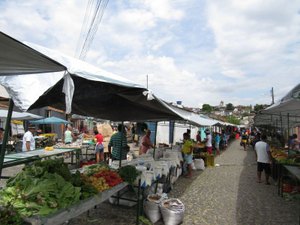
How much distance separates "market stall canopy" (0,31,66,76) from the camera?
2473mm

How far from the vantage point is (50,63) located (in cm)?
291

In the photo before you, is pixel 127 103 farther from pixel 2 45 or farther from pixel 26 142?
pixel 26 142

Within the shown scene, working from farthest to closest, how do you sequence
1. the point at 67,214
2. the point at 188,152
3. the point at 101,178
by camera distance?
the point at 188,152, the point at 101,178, the point at 67,214

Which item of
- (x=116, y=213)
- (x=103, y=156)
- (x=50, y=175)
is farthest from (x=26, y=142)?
(x=50, y=175)

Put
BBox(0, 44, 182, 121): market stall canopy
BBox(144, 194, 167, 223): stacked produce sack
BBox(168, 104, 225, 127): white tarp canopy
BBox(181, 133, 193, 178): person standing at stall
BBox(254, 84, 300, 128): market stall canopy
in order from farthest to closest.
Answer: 1. BBox(181, 133, 193, 178): person standing at stall
2. BBox(168, 104, 225, 127): white tarp canopy
3. BBox(144, 194, 167, 223): stacked produce sack
4. BBox(254, 84, 300, 128): market stall canopy
5. BBox(0, 44, 182, 121): market stall canopy

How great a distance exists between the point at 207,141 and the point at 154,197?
36.2ft

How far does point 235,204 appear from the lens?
25.0ft

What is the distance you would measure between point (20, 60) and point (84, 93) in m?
2.73

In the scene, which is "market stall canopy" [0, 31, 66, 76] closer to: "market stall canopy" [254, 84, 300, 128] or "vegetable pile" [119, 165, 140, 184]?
"vegetable pile" [119, 165, 140, 184]

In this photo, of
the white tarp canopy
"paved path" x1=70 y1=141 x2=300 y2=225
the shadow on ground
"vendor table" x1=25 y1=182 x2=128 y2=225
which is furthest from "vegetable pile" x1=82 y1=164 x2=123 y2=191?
the shadow on ground

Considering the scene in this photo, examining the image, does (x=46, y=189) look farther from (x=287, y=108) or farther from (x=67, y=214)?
(x=287, y=108)

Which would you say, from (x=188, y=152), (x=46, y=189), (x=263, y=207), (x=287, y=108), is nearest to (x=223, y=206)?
(x=263, y=207)

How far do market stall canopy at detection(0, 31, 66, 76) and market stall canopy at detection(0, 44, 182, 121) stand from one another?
0.36 feet

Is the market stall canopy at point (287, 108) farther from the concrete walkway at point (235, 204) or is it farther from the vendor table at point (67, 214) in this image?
the vendor table at point (67, 214)
